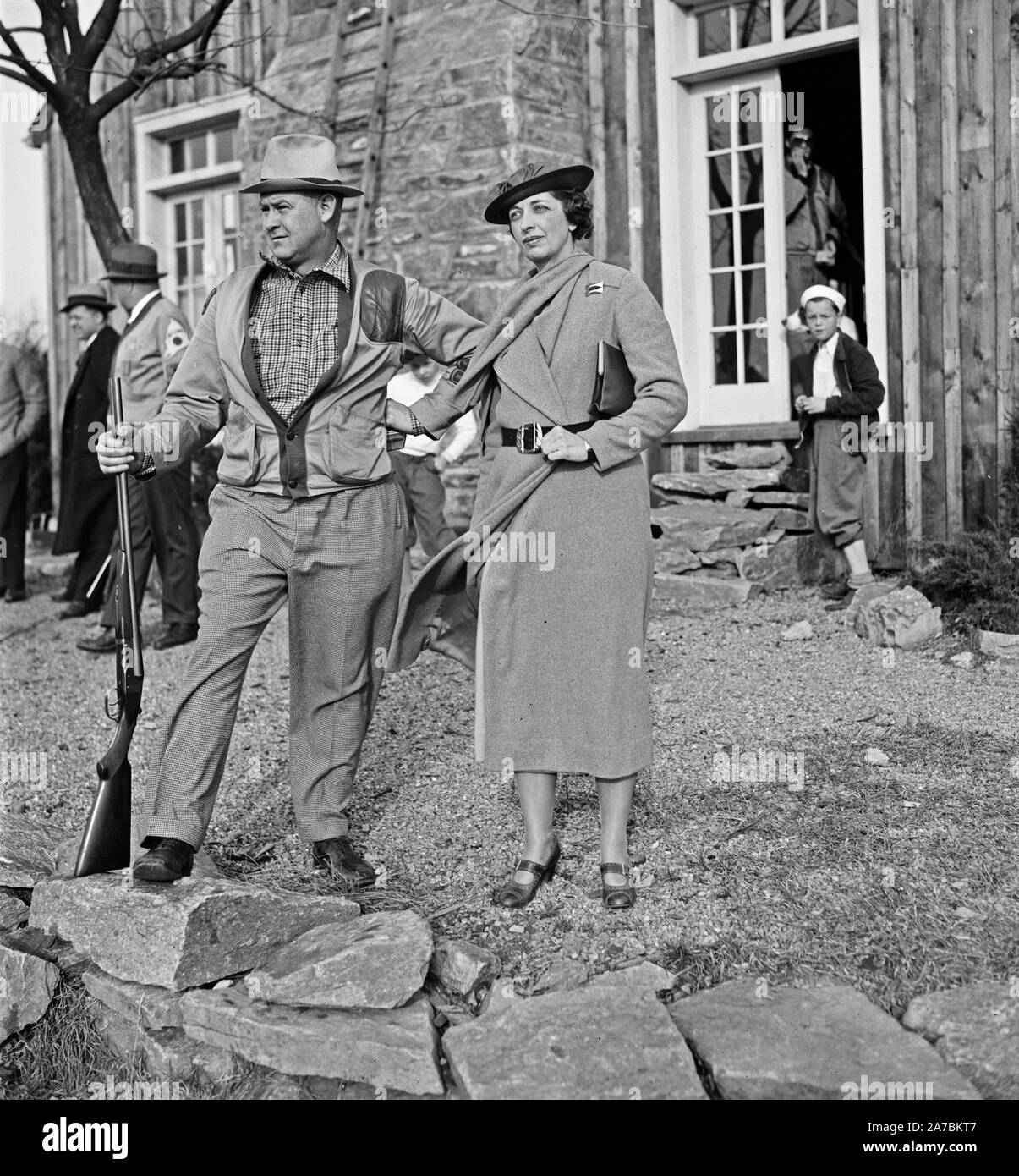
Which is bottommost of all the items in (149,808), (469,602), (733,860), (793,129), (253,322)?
(733,860)

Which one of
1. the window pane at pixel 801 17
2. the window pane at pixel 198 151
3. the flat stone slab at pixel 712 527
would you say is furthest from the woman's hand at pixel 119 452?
the window pane at pixel 198 151

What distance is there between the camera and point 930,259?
824cm

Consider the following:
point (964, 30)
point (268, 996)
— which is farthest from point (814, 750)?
point (964, 30)

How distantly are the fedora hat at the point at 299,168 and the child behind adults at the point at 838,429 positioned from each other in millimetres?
4214

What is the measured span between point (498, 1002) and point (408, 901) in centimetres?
68

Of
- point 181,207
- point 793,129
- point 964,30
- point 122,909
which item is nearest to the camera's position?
point 122,909

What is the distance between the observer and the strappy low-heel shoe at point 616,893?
13.8 ft

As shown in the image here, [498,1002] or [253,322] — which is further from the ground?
[253,322]

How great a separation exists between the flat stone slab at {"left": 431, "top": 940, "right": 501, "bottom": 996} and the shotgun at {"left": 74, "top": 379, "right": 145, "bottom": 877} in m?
1.03

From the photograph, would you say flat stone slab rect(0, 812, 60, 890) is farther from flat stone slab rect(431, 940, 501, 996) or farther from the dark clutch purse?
the dark clutch purse

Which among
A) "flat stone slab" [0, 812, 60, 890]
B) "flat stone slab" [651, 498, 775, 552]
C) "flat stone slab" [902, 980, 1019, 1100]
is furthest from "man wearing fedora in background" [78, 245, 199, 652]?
"flat stone slab" [902, 980, 1019, 1100]

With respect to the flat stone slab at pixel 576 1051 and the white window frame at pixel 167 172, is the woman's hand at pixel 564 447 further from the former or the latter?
the white window frame at pixel 167 172

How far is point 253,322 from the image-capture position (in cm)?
427
